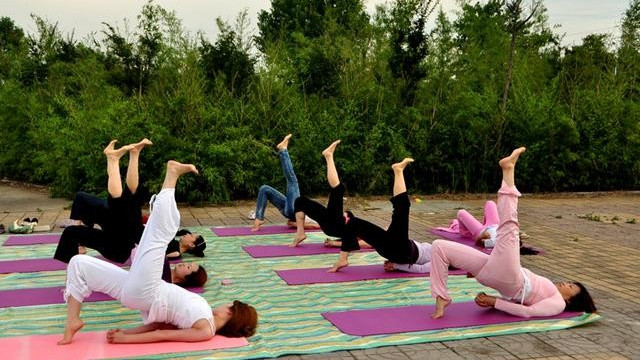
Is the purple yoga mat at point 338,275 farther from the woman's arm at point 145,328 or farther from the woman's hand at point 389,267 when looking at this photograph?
the woman's arm at point 145,328

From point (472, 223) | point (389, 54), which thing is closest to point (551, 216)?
point (472, 223)

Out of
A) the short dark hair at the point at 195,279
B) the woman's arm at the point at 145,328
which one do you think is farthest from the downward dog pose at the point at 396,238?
the woman's arm at the point at 145,328

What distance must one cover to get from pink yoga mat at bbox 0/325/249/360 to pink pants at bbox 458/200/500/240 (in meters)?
3.87

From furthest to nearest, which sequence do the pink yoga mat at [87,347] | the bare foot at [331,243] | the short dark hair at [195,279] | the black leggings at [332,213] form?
the bare foot at [331,243], the black leggings at [332,213], the short dark hair at [195,279], the pink yoga mat at [87,347]

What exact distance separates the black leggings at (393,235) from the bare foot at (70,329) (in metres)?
2.29

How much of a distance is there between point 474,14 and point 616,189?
490 centimetres

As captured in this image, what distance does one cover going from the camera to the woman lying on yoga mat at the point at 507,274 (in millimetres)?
3785

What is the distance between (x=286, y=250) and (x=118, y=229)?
2051mm

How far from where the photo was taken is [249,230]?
7.14 m

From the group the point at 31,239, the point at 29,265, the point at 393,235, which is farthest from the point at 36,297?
the point at 393,235

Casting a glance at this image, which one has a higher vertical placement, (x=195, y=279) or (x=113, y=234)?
(x=113, y=234)

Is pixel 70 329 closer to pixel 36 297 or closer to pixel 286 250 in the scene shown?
pixel 36 297

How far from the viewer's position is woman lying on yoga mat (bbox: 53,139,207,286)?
4.23 m

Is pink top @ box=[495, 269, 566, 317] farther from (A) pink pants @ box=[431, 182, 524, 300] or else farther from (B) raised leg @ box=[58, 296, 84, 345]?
→ (B) raised leg @ box=[58, 296, 84, 345]
